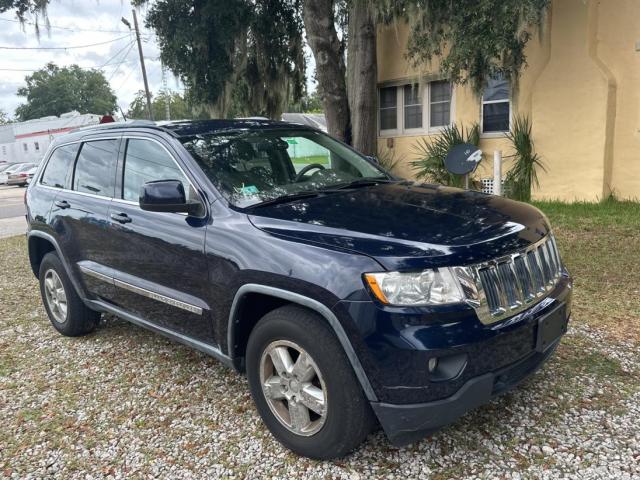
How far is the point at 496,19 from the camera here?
651cm

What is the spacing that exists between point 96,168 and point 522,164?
785cm

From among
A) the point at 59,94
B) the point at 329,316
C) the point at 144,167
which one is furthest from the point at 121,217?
the point at 59,94

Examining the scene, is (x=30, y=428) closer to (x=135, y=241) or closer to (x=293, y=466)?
(x=135, y=241)

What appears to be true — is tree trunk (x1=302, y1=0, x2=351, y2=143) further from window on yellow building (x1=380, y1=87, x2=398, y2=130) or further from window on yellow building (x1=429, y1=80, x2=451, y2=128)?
window on yellow building (x1=380, y1=87, x2=398, y2=130)

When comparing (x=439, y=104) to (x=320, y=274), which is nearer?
(x=320, y=274)

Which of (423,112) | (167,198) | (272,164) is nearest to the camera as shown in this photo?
(167,198)

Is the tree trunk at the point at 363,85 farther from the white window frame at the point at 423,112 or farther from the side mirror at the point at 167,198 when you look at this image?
the side mirror at the point at 167,198

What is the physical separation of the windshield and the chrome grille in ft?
4.35

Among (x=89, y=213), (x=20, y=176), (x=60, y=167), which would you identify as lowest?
(x=20, y=176)

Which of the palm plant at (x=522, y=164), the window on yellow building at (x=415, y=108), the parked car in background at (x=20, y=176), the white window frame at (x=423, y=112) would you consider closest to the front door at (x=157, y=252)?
the palm plant at (x=522, y=164)

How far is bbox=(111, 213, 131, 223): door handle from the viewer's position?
3847 millimetres

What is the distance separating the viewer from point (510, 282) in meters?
2.72

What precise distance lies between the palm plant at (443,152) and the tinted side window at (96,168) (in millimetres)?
7401

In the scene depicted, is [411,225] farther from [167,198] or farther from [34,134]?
[34,134]
